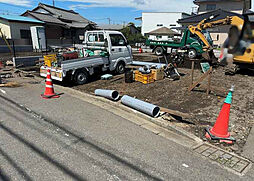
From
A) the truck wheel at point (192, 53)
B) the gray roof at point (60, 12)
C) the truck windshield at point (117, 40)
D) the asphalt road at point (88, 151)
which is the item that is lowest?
the asphalt road at point (88, 151)

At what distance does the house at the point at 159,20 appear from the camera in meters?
52.0

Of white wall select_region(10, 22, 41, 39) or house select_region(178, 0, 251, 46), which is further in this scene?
house select_region(178, 0, 251, 46)

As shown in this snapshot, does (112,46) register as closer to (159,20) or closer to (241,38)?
(241,38)

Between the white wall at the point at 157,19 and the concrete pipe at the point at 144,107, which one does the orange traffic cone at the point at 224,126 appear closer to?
the concrete pipe at the point at 144,107

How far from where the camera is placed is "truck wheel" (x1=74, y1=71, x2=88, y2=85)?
8288 millimetres

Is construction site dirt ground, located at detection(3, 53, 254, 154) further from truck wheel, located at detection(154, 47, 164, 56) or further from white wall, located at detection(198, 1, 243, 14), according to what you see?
white wall, located at detection(198, 1, 243, 14)

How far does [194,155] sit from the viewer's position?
3.54 meters

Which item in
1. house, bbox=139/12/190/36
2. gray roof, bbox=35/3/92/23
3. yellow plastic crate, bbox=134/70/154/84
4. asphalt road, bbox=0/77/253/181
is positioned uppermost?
house, bbox=139/12/190/36

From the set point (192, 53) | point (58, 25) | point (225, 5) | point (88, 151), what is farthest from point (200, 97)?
point (225, 5)

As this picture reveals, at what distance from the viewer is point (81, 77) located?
334 inches

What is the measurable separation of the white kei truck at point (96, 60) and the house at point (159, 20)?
4663 centimetres

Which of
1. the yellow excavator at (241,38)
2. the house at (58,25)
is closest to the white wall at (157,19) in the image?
the house at (58,25)

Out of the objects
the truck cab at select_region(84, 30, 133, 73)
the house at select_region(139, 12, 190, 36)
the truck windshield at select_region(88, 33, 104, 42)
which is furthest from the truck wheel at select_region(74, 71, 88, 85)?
the house at select_region(139, 12, 190, 36)

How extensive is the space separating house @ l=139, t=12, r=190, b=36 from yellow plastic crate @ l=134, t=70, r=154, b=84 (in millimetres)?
47809
